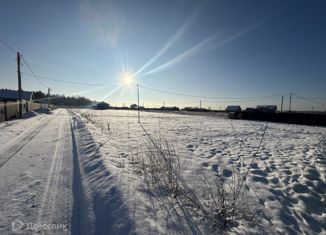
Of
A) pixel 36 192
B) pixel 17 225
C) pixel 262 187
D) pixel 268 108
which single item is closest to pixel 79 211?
pixel 17 225

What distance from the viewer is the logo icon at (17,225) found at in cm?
286

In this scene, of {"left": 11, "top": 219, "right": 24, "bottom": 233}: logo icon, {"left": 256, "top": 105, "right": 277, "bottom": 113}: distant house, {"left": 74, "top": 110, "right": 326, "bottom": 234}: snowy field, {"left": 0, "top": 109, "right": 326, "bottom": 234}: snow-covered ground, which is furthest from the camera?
{"left": 256, "top": 105, "right": 277, "bottom": 113}: distant house

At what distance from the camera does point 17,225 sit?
2963mm

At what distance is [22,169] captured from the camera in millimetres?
5426

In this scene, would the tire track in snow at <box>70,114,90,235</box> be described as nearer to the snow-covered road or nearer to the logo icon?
the snow-covered road

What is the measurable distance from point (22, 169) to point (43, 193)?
1997 millimetres

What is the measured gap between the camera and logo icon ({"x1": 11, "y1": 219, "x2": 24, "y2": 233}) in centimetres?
286

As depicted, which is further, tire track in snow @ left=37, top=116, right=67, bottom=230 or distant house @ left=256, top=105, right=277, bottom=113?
distant house @ left=256, top=105, right=277, bottom=113

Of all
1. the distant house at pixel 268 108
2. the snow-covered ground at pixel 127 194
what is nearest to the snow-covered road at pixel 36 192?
the snow-covered ground at pixel 127 194

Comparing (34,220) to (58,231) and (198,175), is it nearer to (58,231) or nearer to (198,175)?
(58,231)

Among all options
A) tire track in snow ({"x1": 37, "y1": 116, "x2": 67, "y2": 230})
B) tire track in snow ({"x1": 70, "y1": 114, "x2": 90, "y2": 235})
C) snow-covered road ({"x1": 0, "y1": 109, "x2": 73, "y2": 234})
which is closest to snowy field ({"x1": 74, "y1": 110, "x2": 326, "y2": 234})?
tire track in snow ({"x1": 70, "y1": 114, "x2": 90, "y2": 235})

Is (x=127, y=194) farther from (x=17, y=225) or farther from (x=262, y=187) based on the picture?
(x=262, y=187)

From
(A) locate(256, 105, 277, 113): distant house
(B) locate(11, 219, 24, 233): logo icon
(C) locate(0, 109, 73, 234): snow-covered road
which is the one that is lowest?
(B) locate(11, 219, 24, 233): logo icon

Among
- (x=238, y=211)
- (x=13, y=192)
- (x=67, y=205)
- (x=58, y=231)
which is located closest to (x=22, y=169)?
A: (x=13, y=192)
